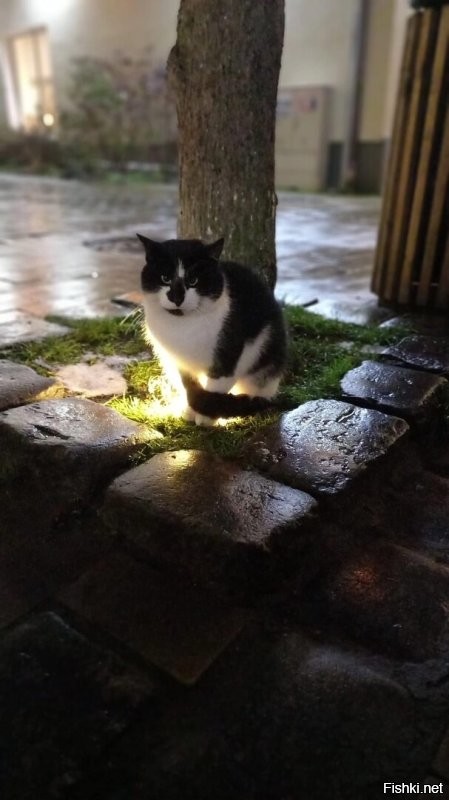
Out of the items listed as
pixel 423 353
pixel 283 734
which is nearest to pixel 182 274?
pixel 283 734

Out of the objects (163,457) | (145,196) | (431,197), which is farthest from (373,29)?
(163,457)

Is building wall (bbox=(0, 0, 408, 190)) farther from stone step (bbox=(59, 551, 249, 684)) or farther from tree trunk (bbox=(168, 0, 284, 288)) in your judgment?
stone step (bbox=(59, 551, 249, 684))

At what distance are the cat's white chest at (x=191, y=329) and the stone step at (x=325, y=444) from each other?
1.18 feet

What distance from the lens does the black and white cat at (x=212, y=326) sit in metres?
1.88

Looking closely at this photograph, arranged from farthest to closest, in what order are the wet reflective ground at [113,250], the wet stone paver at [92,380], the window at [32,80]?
the window at [32,80], the wet reflective ground at [113,250], the wet stone paver at [92,380]

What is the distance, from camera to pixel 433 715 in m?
1.34

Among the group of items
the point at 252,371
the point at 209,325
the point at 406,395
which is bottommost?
the point at 406,395

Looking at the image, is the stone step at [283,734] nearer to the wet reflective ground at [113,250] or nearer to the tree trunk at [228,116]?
the tree trunk at [228,116]

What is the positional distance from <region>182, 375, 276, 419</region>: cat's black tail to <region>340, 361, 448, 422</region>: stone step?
0.45 meters

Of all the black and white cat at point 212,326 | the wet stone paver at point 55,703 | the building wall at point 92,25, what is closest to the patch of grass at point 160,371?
the black and white cat at point 212,326

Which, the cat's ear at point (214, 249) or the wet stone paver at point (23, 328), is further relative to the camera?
the wet stone paver at point (23, 328)

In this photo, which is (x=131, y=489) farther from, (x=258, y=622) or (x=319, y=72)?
(x=319, y=72)

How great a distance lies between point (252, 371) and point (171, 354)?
1.05ft

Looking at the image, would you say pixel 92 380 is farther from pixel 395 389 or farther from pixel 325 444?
pixel 395 389
